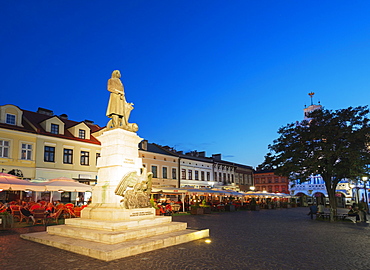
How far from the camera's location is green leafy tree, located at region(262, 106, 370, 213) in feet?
58.0

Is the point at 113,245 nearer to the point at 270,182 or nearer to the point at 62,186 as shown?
the point at 62,186

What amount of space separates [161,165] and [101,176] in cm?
2834

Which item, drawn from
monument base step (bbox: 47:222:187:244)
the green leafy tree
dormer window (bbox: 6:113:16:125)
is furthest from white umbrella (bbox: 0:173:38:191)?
the green leafy tree

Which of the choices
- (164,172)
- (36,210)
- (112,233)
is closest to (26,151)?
(36,210)

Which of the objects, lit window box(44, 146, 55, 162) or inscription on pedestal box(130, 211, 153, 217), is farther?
lit window box(44, 146, 55, 162)

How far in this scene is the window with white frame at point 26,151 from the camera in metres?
24.7

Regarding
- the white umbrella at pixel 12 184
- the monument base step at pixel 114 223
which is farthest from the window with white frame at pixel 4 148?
the monument base step at pixel 114 223

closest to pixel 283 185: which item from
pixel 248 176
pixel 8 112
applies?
pixel 248 176

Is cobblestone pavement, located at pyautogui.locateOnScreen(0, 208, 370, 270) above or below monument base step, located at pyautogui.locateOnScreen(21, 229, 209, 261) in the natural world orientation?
below

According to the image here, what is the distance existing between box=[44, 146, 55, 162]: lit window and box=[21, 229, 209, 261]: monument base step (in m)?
18.1

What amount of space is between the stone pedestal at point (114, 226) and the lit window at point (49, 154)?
1781 cm

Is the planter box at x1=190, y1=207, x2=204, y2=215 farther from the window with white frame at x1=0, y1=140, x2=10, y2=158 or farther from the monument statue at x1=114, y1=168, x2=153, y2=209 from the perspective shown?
the window with white frame at x1=0, y1=140, x2=10, y2=158

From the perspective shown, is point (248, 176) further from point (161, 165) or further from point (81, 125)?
point (81, 125)

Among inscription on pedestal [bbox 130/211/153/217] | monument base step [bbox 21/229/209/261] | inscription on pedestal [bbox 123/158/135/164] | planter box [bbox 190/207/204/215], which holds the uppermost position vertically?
inscription on pedestal [bbox 123/158/135/164]
